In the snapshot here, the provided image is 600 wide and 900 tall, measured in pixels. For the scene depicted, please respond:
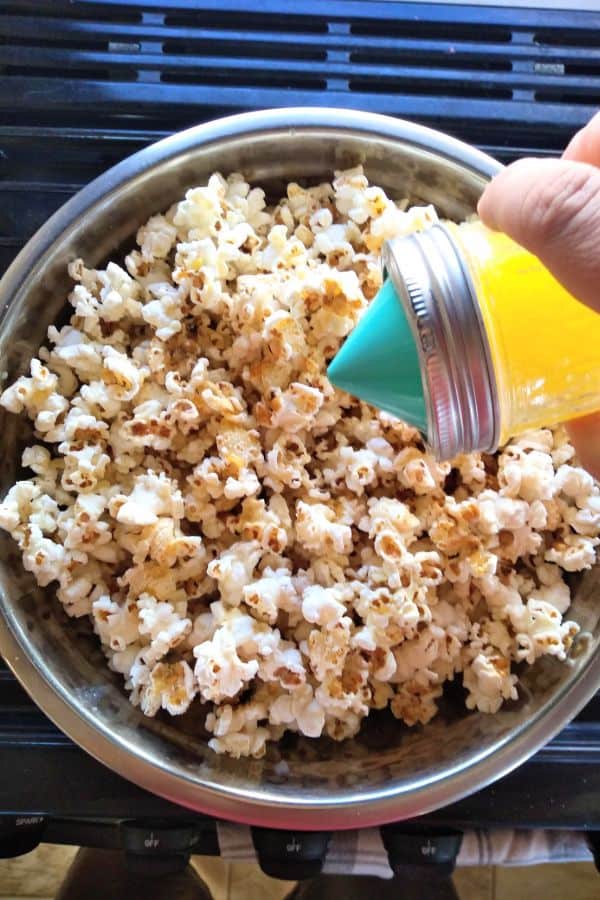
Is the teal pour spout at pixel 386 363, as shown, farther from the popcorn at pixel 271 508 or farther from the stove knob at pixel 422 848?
the stove knob at pixel 422 848

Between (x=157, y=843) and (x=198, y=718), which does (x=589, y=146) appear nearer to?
(x=198, y=718)

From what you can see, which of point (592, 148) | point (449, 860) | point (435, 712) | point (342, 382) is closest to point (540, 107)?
point (592, 148)

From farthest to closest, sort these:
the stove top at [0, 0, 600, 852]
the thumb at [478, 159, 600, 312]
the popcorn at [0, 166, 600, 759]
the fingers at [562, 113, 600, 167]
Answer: the stove top at [0, 0, 600, 852] < the popcorn at [0, 166, 600, 759] < the fingers at [562, 113, 600, 167] < the thumb at [478, 159, 600, 312]

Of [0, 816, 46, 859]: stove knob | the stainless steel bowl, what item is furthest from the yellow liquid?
[0, 816, 46, 859]: stove knob

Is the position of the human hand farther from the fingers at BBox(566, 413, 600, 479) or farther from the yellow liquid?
the fingers at BBox(566, 413, 600, 479)

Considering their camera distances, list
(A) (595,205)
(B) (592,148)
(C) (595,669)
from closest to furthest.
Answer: (A) (595,205)
(B) (592,148)
(C) (595,669)

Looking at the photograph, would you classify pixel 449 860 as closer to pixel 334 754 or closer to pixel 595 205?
pixel 334 754

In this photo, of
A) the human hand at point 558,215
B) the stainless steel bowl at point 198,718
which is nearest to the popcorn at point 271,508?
the stainless steel bowl at point 198,718
